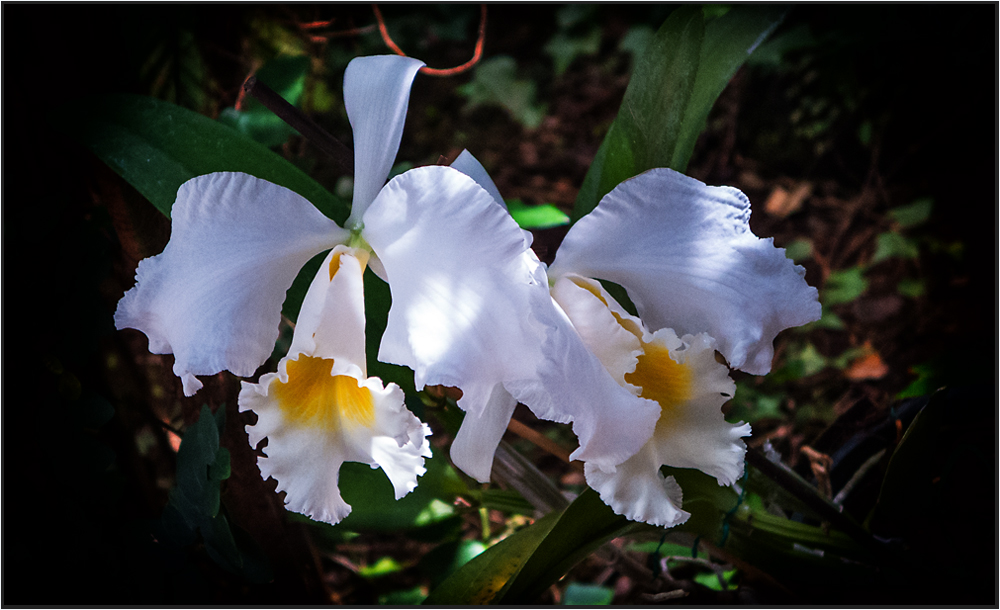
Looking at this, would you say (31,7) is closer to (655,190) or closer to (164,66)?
(164,66)

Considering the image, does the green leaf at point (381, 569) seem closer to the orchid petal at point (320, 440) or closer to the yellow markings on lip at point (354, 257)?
the orchid petal at point (320, 440)

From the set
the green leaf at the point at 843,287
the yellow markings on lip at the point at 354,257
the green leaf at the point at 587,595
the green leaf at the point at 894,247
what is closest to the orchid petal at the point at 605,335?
the yellow markings on lip at the point at 354,257

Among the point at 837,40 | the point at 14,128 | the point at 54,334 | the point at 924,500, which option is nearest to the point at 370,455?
the point at 54,334

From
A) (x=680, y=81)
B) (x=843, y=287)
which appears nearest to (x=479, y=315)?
(x=680, y=81)

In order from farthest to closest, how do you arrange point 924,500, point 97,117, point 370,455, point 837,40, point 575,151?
point 575,151 < point 837,40 < point 924,500 < point 97,117 < point 370,455

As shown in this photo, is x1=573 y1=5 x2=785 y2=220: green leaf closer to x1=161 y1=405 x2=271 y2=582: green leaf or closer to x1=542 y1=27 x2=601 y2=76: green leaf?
x1=161 y1=405 x2=271 y2=582: green leaf

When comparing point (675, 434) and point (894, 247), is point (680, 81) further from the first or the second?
point (894, 247)
